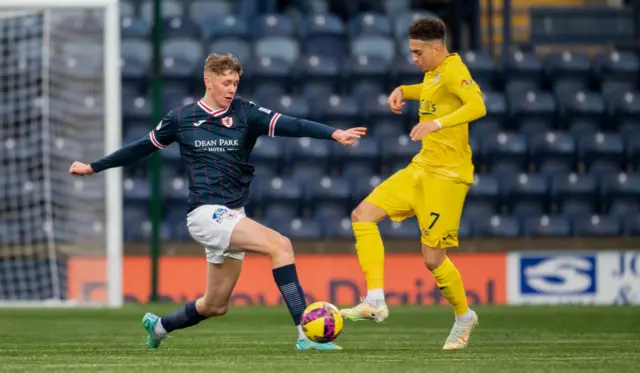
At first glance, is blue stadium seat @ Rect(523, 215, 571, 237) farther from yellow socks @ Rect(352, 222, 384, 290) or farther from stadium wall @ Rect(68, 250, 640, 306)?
yellow socks @ Rect(352, 222, 384, 290)

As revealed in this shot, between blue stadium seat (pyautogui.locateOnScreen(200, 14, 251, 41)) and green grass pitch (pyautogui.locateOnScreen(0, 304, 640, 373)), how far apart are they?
5.32 metres

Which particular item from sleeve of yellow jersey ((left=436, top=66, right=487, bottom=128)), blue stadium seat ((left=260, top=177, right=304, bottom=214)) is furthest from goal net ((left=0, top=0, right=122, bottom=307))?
sleeve of yellow jersey ((left=436, top=66, right=487, bottom=128))

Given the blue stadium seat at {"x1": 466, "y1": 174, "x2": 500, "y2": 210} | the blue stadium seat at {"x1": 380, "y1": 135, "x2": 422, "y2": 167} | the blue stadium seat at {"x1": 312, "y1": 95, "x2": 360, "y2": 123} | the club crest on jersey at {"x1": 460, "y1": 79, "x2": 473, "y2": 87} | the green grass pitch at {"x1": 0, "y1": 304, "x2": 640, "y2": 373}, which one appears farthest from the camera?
the blue stadium seat at {"x1": 312, "y1": 95, "x2": 360, "y2": 123}

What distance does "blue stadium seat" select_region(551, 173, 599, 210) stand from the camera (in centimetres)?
1789

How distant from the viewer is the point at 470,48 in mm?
19859

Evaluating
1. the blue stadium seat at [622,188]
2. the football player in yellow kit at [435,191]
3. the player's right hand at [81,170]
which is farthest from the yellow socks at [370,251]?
the blue stadium seat at [622,188]

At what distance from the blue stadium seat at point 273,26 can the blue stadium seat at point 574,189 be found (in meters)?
4.34

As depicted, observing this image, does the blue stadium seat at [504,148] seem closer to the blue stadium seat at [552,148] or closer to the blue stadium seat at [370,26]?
the blue stadium seat at [552,148]

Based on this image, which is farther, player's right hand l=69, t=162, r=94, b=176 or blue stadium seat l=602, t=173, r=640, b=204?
blue stadium seat l=602, t=173, r=640, b=204

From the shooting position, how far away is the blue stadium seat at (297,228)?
17.0m

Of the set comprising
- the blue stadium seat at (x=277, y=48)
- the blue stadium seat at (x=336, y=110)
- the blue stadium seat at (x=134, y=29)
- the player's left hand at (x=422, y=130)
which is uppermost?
the blue stadium seat at (x=134, y=29)

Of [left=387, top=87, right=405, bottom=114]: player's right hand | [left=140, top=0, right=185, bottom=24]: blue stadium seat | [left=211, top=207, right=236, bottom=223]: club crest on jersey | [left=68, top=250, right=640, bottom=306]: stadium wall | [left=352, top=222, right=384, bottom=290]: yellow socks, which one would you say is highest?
[left=140, top=0, right=185, bottom=24]: blue stadium seat

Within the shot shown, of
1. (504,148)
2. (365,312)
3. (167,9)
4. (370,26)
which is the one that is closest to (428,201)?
(365,312)

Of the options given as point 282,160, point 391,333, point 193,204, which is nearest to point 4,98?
point 282,160
